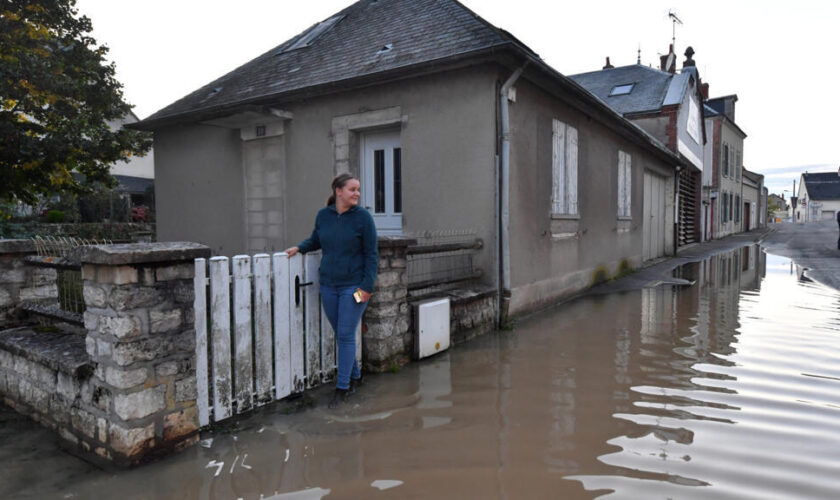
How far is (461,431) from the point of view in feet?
12.0

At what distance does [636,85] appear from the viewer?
20.3 m

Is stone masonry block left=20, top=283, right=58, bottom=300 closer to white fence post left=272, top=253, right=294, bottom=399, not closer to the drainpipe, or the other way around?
white fence post left=272, top=253, right=294, bottom=399

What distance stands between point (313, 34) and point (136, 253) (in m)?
9.43

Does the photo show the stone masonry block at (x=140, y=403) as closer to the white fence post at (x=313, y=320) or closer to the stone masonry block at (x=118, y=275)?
the stone masonry block at (x=118, y=275)

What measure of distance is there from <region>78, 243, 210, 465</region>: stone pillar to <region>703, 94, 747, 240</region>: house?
27534mm

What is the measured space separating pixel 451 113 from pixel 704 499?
18.3 ft

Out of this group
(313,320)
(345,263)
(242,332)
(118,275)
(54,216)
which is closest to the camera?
(118,275)

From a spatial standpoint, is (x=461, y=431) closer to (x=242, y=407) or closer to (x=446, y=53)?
(x=242, y=407)

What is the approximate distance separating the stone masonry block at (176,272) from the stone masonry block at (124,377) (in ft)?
1.86

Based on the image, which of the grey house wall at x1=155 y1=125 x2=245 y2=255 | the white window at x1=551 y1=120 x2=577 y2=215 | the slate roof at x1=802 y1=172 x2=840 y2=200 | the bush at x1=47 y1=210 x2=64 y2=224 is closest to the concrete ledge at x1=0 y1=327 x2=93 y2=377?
the grey house wall at x1=155 y1=125 x2=245 y2=255

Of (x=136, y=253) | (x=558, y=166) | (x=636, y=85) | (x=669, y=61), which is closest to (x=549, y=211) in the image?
(x=558, y=166)

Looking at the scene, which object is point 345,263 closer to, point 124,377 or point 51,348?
point 124,377

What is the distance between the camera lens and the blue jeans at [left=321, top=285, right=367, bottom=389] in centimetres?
422

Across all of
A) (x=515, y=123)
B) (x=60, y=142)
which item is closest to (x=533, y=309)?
(x=515, y=123)
